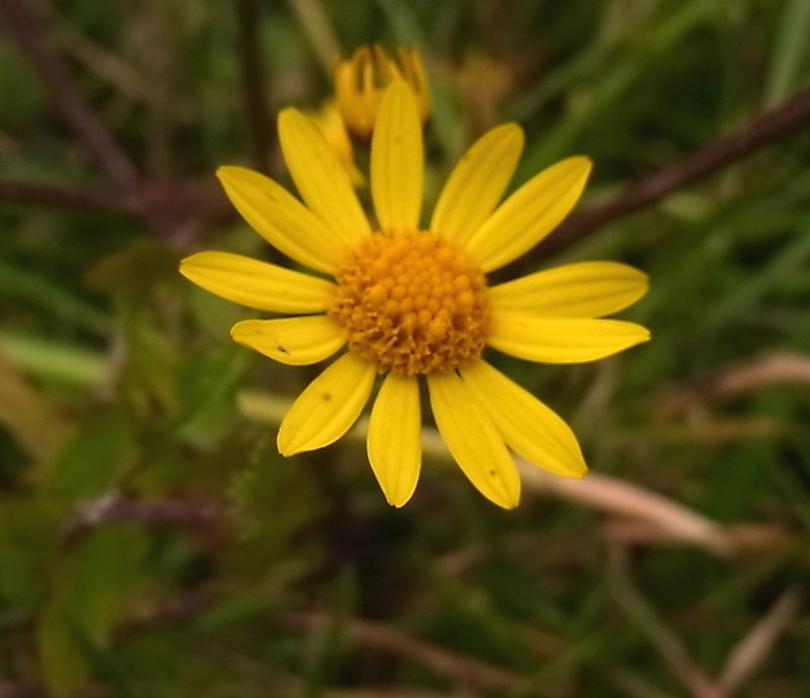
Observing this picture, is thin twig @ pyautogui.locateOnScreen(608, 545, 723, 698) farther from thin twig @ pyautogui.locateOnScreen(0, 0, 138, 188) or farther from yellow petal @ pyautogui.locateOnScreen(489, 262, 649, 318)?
thin twig @ pyautogui.locateOnScreen(0, 0, 138, 188)

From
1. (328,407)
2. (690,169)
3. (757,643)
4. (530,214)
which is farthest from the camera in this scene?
(757,643)

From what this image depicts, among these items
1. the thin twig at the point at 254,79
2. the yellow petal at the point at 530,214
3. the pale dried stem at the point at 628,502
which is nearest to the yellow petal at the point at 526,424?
the yellow petal at the point at 530,214

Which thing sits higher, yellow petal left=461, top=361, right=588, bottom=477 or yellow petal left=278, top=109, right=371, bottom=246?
yellow petal left=278, top=109, right=371, bottom=246

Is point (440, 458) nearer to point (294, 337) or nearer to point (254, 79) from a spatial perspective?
point (294, 337)

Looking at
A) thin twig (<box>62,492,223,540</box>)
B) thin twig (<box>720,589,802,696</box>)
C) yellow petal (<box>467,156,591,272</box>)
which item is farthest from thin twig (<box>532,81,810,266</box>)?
thin twig (<box>720,589,802,696</box>)

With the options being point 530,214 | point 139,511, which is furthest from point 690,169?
point 139,511

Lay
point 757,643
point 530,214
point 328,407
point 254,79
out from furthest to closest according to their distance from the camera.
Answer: point 757,643, point 254,79, point 530,214, point 328,407

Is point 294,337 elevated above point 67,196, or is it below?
below
